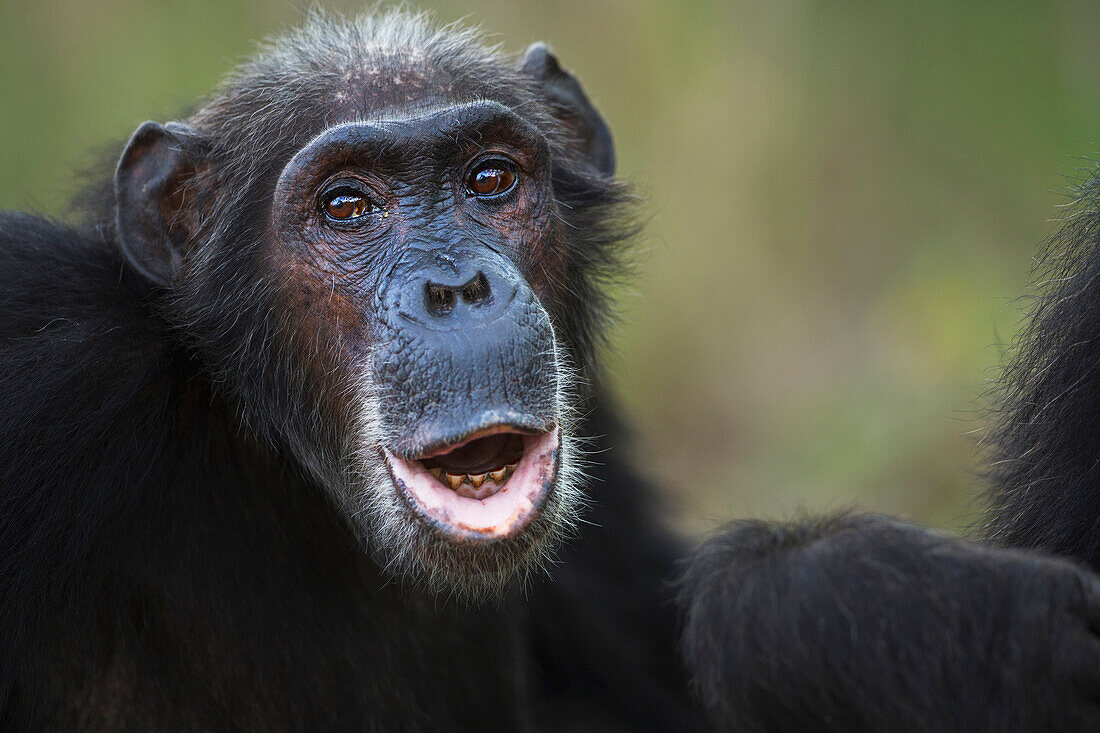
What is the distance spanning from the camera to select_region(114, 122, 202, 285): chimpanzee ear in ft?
13.6

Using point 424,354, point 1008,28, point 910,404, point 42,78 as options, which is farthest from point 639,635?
point 42,78

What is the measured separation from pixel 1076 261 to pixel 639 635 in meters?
2.60

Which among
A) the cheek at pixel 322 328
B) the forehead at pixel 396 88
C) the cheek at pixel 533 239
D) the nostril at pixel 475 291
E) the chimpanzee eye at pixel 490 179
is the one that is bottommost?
the cheek at pixel 322 328

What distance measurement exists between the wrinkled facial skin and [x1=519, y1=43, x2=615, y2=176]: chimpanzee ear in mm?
724

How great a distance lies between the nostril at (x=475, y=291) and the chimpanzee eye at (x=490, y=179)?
0.49 metres

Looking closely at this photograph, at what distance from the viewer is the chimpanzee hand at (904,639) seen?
2834 millimetres

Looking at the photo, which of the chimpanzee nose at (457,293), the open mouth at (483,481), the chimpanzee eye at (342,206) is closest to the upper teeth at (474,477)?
the open mouth at (483,481)

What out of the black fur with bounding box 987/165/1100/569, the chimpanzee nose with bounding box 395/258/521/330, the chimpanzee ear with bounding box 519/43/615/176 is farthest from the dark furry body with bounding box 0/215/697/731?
the black fur with bounding box 987/165/1100/569

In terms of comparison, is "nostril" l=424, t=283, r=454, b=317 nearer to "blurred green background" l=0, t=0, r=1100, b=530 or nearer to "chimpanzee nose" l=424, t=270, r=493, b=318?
"chimpanzee nose" l=424, t=270, r=493, b=318

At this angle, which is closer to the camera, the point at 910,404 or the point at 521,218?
the point at 521,218

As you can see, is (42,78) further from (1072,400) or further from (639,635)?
(1072,400)

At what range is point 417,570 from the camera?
375cm

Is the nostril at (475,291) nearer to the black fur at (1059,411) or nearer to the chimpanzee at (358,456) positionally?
the chimpanzee at (358,456)

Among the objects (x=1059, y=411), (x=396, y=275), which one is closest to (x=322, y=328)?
(x=396, y=275)
